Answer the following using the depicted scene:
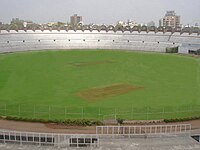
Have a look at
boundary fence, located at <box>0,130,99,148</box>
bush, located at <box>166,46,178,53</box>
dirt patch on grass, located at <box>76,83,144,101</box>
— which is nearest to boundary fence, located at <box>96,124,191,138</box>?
boundary fence, located at <box>0,130,99,148</box>

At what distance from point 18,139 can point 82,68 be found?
33.7 metres

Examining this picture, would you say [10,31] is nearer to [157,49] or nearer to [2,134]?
[157,49]

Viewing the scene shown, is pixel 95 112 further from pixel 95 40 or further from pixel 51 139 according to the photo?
pixel 95 40

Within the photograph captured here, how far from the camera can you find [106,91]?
120 feet

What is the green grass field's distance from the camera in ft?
95.7

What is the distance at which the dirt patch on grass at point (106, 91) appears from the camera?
3422cm

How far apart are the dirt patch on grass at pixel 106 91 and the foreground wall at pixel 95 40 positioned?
159 ft

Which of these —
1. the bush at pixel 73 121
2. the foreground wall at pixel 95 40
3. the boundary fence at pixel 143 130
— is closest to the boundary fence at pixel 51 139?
the boundary fence at pixel 143 130

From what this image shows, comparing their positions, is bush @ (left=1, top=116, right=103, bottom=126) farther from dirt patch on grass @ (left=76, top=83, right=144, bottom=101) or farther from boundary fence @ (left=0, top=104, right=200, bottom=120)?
dirt patch on grass @ (left=76, top=83, right=144, bottom=101)

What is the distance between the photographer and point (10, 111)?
28734 mm

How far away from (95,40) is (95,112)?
72350 millimetres

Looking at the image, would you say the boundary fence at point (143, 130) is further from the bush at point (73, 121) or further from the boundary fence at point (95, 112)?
the boundary fence at point (95, 112)

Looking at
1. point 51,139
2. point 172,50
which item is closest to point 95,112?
point 51,139

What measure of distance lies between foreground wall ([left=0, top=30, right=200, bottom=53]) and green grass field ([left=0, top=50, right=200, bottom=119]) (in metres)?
32.0
